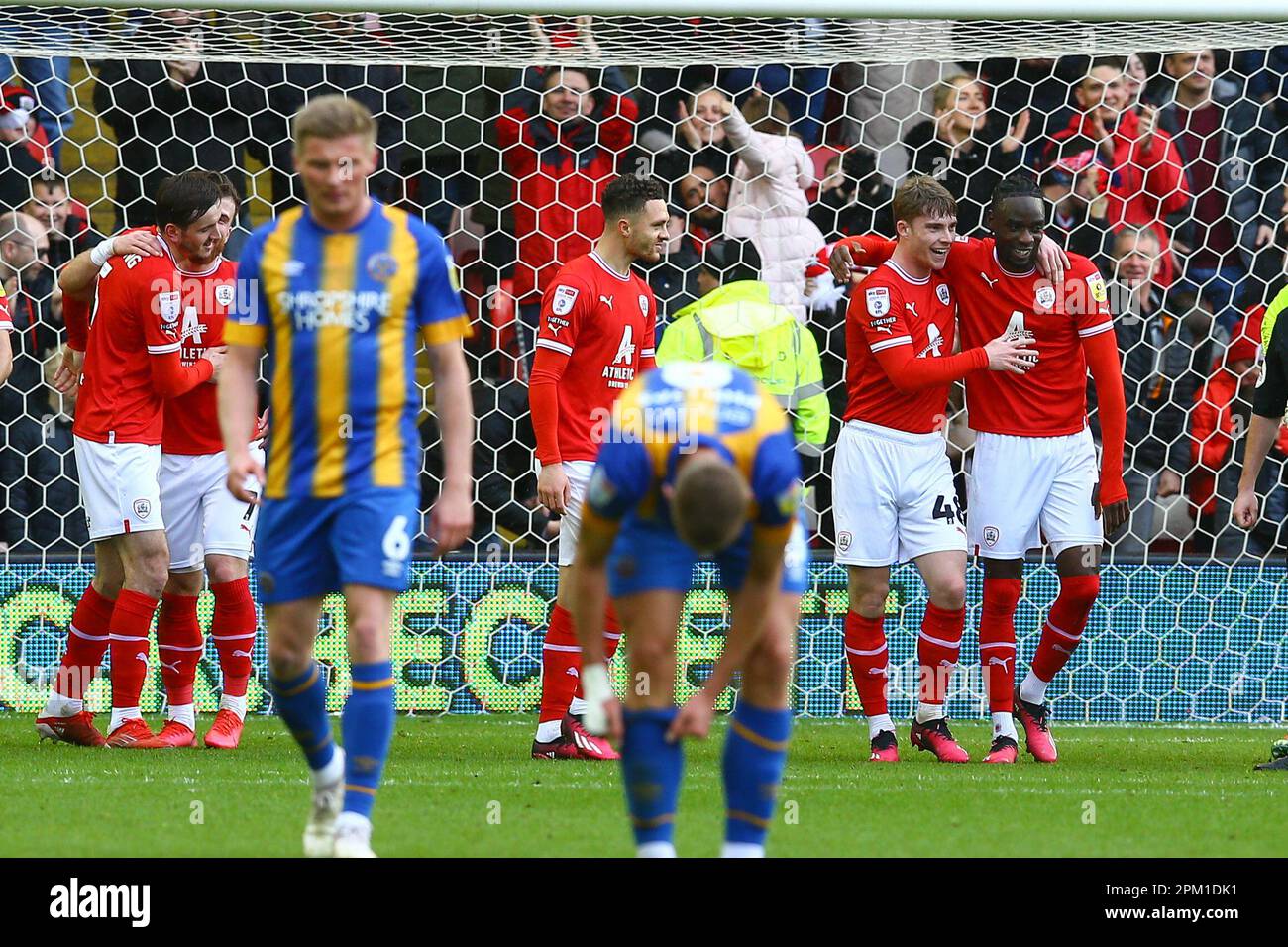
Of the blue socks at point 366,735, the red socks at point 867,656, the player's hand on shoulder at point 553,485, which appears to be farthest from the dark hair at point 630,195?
the blue socks at point 366,735

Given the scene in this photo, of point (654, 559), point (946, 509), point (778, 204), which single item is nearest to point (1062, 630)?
point (946, 509)

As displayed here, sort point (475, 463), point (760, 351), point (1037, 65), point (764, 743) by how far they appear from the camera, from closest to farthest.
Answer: point (764, 743)
point (760, 351)
point (475, 463)
point (1037, 65)

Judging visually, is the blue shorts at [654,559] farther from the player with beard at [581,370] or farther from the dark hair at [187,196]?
the dark hair at [187,196]

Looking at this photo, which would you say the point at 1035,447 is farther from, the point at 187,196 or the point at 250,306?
the point at 250,306

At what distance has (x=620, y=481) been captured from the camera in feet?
13.1

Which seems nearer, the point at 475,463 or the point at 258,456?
the point at 258,456

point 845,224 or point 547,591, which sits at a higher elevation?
point 845,224

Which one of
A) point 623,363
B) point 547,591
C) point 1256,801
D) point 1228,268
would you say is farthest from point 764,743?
point 1228,268

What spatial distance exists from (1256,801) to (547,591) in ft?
12.3

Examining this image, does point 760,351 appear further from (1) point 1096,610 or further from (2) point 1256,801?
(2) point 1256,801

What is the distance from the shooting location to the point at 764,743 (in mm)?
4105

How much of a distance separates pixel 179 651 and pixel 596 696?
12.1ft

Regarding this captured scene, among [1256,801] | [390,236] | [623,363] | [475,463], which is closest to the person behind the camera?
[390,236]

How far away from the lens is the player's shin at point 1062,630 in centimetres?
716
